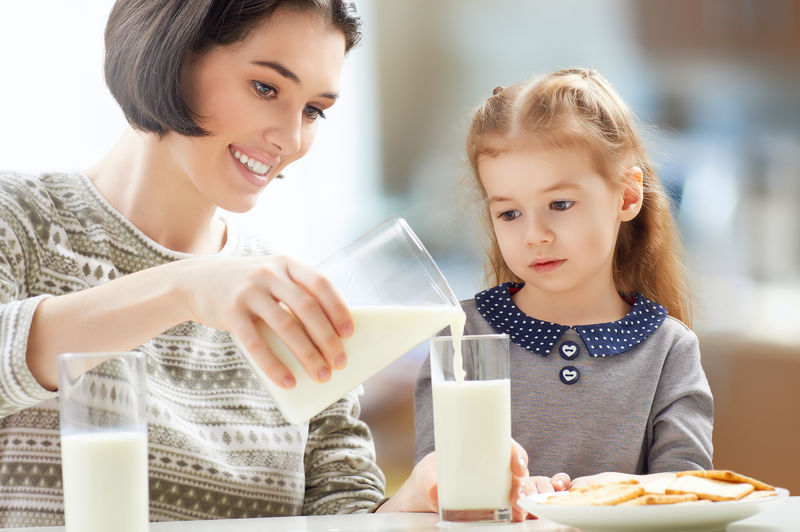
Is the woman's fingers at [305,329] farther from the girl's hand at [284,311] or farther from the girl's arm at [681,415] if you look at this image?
the girl's arm at [681,415]

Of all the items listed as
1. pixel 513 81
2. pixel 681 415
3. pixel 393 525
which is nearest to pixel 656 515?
pixel 393 525

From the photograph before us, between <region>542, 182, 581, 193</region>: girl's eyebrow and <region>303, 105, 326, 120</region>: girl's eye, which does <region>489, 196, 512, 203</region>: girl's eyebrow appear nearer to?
<region>542, 182, 581, 193</region>: girl's eyebrow

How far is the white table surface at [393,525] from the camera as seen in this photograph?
928 millimetres

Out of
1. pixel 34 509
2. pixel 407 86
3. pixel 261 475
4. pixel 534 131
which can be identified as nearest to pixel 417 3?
pixel 407 86

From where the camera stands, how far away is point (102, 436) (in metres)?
0.78

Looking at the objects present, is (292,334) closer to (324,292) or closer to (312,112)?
(324,292)

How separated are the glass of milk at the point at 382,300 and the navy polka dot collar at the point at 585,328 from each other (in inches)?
26.5

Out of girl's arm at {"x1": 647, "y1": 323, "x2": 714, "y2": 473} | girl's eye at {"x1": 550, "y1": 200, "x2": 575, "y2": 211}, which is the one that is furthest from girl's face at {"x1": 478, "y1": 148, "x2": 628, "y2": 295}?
girl's arm at {"x1": 647, "y1": 323, "x2": 714, "y2": 473}

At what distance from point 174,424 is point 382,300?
0.64 metres

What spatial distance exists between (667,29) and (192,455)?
2.06 m

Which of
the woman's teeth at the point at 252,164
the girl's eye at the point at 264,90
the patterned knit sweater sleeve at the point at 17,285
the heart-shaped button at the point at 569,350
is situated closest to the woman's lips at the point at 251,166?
the woman's teeth at the point at 252,164

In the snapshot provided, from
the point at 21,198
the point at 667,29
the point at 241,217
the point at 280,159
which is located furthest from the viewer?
the point at 667,29

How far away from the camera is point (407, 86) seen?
8.61ft

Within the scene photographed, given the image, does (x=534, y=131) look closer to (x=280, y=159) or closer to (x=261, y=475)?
(x=280, y=159)
